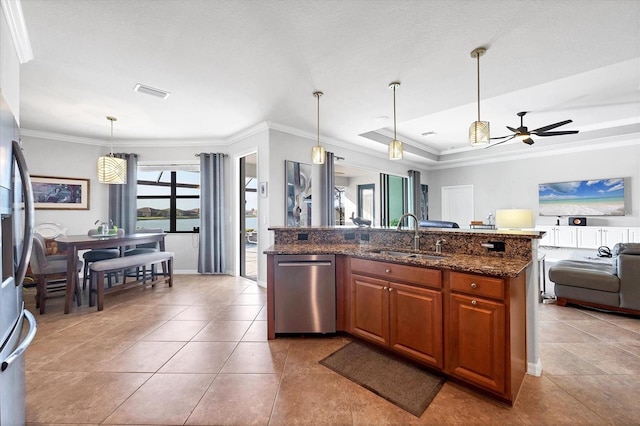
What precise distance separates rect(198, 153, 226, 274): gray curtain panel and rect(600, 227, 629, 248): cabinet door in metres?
8.00

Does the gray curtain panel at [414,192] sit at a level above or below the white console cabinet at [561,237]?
above

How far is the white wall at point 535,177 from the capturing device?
5.58 metres

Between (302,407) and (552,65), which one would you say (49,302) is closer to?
(302,407)

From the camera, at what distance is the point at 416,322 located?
204cm

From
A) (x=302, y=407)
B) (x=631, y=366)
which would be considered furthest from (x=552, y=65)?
(x=302, y=407)

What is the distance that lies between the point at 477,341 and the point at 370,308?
0.85 metres

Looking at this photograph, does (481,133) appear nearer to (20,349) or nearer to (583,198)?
(20,349)

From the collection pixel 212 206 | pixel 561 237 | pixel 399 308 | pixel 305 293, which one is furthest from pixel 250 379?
pixel 561 237

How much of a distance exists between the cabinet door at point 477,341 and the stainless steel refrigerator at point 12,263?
2337 mm

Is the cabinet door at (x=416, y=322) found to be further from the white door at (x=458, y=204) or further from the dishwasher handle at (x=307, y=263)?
the white door at (x=458, y=204)

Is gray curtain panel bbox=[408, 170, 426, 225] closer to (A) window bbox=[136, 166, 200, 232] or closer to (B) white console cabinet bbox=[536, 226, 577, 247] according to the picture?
(B) white console cabinet bbox=[536, 226, 577, 247]

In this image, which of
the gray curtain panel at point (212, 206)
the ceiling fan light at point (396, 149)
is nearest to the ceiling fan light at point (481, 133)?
the ceiling fan light at point (396, 149)

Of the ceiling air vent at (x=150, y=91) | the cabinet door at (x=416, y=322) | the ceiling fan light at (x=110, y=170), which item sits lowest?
the cabinet door at (x=416, y=322)

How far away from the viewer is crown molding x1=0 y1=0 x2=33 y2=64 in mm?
1801
